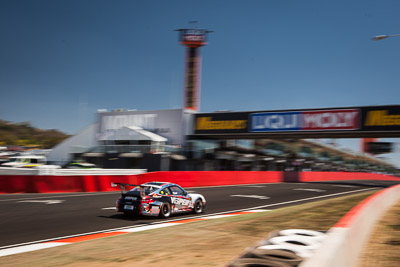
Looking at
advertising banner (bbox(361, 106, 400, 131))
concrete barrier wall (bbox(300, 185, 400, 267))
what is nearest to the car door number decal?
concrete barrier wall (bbox(300, 185, 400, 267))

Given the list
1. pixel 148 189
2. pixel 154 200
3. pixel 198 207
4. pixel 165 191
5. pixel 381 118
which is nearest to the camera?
pixel 154 200

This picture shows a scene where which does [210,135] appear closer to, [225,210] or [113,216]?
[225,210]

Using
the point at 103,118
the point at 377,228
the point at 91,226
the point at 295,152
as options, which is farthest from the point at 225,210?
the point at 295,152

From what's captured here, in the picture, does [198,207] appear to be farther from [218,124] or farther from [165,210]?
[218,124]

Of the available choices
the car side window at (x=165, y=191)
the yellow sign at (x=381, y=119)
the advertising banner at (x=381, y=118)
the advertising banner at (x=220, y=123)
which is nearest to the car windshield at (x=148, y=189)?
the car side window at (x=165, y=191)

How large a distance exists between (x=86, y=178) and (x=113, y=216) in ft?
34.8

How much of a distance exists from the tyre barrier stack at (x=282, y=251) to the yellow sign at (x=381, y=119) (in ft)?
107

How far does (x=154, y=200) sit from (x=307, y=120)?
93.4 feet

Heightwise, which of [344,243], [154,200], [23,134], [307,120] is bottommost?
[154,200]

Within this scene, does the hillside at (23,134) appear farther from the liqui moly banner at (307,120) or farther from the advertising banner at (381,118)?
the advertising banner at (381,118)

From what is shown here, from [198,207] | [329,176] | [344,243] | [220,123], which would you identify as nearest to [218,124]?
[220,123]

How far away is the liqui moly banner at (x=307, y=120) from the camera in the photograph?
3650 cm

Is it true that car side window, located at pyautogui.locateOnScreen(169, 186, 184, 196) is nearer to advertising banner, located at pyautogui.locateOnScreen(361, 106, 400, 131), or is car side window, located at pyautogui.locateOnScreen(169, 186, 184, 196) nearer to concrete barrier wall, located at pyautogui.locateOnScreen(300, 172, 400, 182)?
advertising banner, located at pyautogui.locateOnScreen(361, 106, 400, 131)

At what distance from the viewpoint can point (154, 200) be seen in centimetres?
1222
